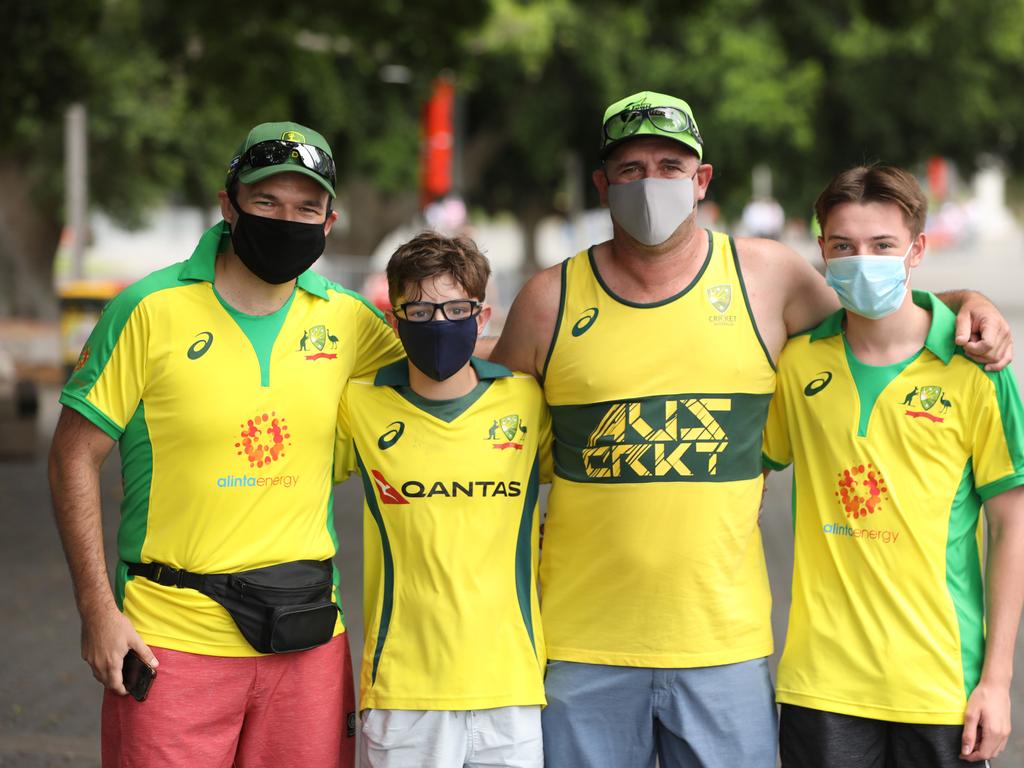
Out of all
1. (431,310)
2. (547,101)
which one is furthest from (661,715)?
(547,101)

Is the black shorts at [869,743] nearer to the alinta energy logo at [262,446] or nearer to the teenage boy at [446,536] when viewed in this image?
the teenage boy at [446,536]

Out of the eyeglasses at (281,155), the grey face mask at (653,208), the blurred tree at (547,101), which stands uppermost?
the blurred tree at (547,101)

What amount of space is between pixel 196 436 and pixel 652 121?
1414mm

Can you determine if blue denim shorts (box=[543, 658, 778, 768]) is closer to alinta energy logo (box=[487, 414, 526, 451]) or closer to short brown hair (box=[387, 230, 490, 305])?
alinta energy logo (box=[487, 414, 526, 451])

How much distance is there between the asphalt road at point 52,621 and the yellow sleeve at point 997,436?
2710mm

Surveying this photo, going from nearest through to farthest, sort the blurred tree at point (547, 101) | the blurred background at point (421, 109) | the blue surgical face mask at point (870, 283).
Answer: the blue surgical face mask at point (870, 283)
the blurred background at point (421, 109)
the blurred tree at point (547, 101)

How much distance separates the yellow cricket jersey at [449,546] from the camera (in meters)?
3.58

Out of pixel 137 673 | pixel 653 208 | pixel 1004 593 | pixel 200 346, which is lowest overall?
pixel 137 673

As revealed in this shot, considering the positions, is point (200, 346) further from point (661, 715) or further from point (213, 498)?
point (661, 715)

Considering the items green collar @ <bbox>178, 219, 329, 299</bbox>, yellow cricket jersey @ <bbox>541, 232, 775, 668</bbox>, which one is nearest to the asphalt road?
yellow cricket jersey @ <bbox>541, 232, 775, 668</bbox>

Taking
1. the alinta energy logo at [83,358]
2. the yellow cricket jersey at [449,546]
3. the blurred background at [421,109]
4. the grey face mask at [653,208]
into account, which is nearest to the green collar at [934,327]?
the grey face mask at [653,208]

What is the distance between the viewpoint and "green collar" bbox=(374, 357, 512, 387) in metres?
3.74

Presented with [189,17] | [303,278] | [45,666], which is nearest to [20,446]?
[189,17]

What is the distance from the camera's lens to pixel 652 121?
145 inches
